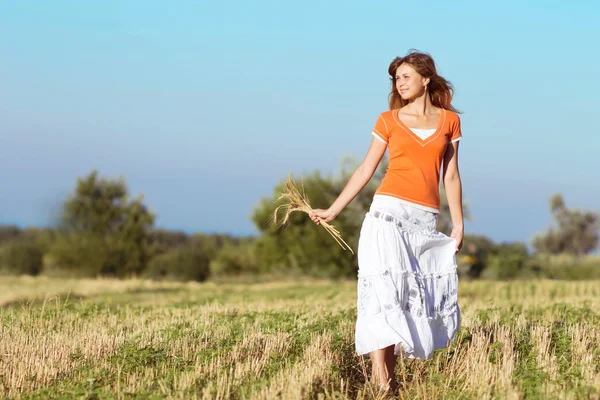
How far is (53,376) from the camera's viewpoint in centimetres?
611

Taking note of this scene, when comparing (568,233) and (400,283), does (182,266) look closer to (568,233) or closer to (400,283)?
(568,233)

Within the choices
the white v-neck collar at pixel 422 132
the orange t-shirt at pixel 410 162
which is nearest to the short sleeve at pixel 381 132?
the orange t-shirt at pixel 410 162

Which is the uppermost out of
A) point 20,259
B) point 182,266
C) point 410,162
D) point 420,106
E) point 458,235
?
point 420,106

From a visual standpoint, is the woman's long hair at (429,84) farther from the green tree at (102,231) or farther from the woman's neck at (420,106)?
the green tree at (102,231)

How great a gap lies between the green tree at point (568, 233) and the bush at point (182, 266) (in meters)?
23.1

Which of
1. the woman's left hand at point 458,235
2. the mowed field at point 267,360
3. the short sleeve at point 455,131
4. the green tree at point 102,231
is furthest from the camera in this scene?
the green tree at point 102,231

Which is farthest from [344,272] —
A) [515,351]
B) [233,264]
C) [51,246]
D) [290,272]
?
[515,351]

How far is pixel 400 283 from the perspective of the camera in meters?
5.77

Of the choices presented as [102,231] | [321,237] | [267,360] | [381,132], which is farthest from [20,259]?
[381,132]

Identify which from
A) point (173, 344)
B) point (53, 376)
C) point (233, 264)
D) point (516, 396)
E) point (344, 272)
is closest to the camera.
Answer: point (516, 396)

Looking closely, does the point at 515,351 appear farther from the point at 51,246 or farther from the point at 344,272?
the point at 51,246

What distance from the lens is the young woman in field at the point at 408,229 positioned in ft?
18.8

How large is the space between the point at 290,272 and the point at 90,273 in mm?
10343

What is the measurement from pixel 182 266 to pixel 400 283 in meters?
32.7
